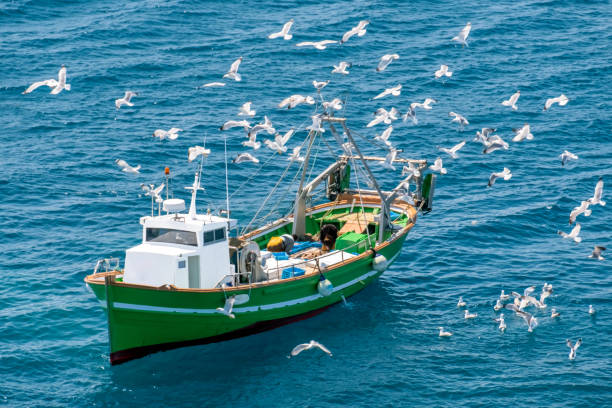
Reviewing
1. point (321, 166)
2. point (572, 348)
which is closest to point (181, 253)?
point (572, 348)

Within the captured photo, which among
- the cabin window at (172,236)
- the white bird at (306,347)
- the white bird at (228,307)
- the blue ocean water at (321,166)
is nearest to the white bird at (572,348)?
the blue ocean water at (321,166)

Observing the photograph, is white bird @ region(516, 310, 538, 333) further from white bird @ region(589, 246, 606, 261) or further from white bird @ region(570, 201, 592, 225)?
white bird @ region(589, 246, 606, 261)

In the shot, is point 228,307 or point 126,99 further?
point 126,99

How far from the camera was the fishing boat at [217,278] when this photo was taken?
35219mm

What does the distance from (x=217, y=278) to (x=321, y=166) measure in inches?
834

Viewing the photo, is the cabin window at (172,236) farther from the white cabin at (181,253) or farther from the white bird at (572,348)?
the white bird at (572,348)

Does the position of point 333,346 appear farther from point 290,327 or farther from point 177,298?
point 177,298

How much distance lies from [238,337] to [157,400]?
561 centimetres

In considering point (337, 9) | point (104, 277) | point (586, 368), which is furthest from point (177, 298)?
point (337, 9)

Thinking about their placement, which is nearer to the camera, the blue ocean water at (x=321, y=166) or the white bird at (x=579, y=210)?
the blue ocean water at (x=321, y=166)

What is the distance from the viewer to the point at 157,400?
33.4 metres

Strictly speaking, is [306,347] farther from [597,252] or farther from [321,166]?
[321,166]

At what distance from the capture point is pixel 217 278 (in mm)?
37250

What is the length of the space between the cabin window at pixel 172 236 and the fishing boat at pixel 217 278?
0.04 m
